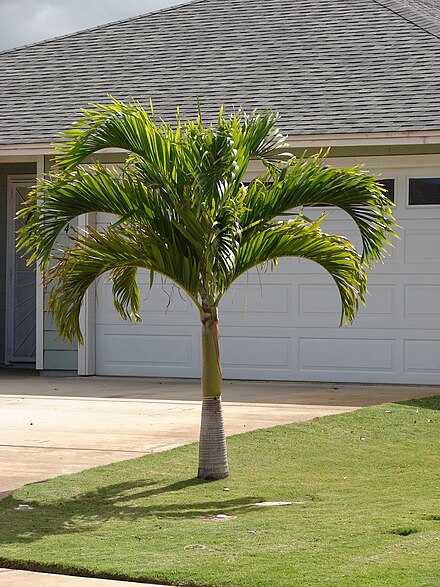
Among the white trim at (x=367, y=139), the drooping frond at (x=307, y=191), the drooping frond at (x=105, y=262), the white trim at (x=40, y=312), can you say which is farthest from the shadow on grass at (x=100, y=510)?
the white trim at (x=40, y=312)

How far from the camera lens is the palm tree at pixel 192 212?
7965mm

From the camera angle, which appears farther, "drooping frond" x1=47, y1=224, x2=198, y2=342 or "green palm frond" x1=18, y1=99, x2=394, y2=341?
"drooping frond" x1=47, y1=224, x2=198, y2=342

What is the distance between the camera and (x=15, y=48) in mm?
19172

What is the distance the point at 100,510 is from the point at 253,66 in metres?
10.3

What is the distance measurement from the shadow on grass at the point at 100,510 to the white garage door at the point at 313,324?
20.2 ft

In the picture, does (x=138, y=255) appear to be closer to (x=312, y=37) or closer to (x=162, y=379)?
(x=162, y=379)

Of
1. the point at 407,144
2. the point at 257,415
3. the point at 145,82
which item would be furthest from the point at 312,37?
the point at 257,415

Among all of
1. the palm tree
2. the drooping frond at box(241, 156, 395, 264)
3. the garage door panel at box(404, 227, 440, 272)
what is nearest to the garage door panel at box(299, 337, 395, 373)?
the garage door panel at box(404, 227, 440, 272)

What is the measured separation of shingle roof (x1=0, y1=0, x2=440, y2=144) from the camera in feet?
48.3

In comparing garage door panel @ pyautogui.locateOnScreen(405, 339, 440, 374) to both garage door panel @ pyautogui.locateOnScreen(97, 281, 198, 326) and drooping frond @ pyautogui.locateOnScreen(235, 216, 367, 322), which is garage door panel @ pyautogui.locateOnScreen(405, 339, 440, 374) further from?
drooping frond @ pyautogui.locateOnScreen(235, 216, 367, 322)

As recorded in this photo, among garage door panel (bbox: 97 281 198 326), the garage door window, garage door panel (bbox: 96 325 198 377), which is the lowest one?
garage door panel (bbox: 96 325 198 377)

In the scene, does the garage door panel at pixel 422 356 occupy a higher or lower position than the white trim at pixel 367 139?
lower

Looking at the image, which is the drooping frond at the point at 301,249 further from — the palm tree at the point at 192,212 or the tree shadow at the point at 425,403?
the tree shadow at the point at 425,403

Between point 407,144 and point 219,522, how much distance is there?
8.03 metres
